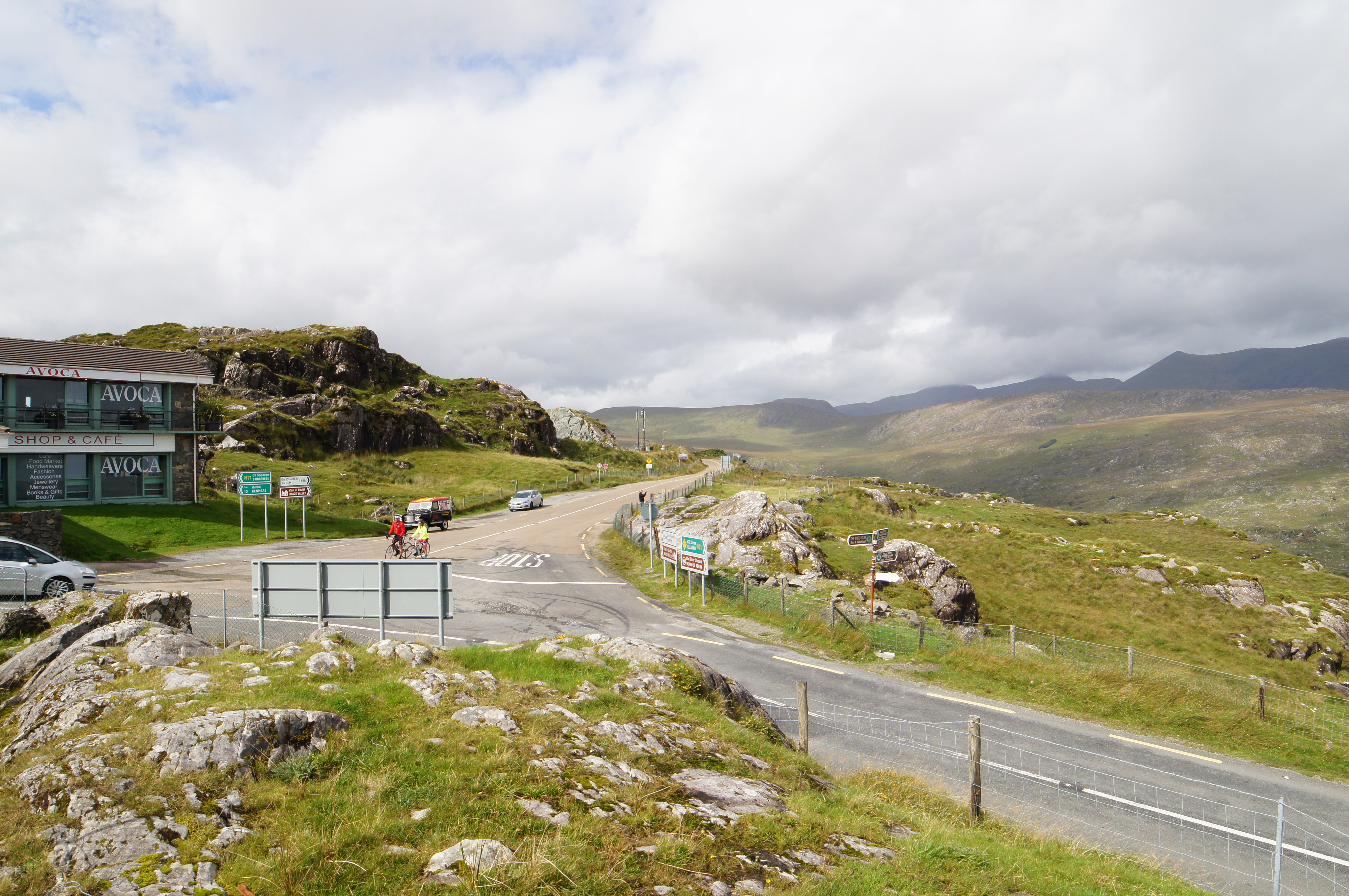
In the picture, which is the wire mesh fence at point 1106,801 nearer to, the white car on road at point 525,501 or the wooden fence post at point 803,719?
the wooden fence post at point 803,719

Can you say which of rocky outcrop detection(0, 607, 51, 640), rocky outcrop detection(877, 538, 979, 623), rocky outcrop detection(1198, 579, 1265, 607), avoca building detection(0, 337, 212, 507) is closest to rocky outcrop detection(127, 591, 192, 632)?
rocky outcrop detection(0, 607, 51, 640)

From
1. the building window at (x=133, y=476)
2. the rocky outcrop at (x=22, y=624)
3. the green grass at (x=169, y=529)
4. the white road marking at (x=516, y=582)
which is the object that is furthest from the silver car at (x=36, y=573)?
the building window at (x=133, y=476)

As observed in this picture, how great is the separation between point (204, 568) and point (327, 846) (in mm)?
29997

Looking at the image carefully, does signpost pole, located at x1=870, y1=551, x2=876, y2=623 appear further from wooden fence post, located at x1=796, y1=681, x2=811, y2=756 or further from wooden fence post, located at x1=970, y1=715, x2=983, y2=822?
wooden fence post, located at x1=970, y1=715, x2=983, y2=822

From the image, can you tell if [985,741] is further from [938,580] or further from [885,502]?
[885,502]

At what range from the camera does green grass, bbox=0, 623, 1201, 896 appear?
16.1ft

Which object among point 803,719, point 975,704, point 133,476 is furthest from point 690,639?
point 133,476

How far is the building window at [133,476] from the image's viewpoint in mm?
37094

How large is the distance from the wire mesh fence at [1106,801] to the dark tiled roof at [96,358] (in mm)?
43881

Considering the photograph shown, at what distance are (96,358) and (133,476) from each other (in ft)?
25.1

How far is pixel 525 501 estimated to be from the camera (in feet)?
185

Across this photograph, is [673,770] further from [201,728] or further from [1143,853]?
[1143,853]

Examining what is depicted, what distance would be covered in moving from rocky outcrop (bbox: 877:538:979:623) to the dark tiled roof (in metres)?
44.2

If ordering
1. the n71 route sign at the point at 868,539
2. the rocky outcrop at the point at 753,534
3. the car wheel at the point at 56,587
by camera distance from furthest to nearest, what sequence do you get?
the rocky outcrop at the point at 753,534 → the n71 route sign at the point at 868,539 → the car wheel at the point at 56,587
